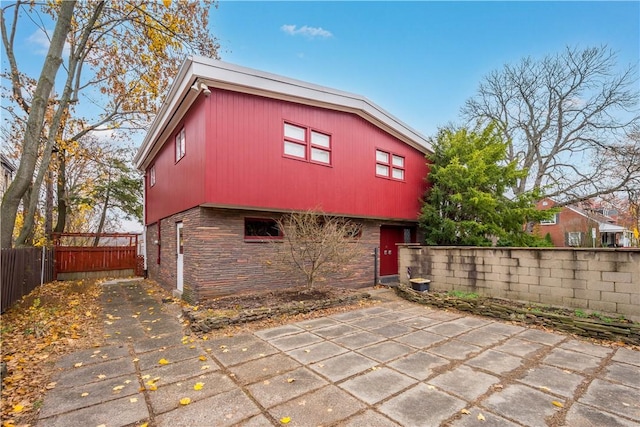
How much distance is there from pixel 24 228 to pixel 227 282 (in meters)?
6.25

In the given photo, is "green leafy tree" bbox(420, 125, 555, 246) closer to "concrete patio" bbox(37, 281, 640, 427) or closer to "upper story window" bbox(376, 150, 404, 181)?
"upper story window" bbox(376, 150, 404, 181)

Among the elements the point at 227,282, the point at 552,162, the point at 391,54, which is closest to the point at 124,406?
the point at 227,282

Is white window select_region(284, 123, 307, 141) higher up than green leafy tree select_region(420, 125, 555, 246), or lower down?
higher up

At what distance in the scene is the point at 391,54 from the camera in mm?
11578

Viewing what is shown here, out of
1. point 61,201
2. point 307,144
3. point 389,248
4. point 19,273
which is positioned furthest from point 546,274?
point 61,201

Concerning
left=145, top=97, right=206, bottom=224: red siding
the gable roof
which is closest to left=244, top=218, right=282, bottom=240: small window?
left=145, top=97, right=206, bottom=224: red siding

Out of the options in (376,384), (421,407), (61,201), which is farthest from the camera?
(61,201)

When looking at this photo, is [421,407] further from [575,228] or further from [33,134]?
[575,228]

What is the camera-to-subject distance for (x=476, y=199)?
10.3 m

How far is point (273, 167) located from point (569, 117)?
676 inches

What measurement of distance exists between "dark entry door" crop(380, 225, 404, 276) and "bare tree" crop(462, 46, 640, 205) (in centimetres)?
623

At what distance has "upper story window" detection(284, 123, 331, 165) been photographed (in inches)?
332

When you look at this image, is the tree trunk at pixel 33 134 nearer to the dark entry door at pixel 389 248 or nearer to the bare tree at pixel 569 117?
the dark entry door at pixel 389 248

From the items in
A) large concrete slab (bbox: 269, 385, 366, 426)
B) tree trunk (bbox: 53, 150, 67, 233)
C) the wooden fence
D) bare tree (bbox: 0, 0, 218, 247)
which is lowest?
large concrete slab (bbox: 269, 385, 366, 426)
